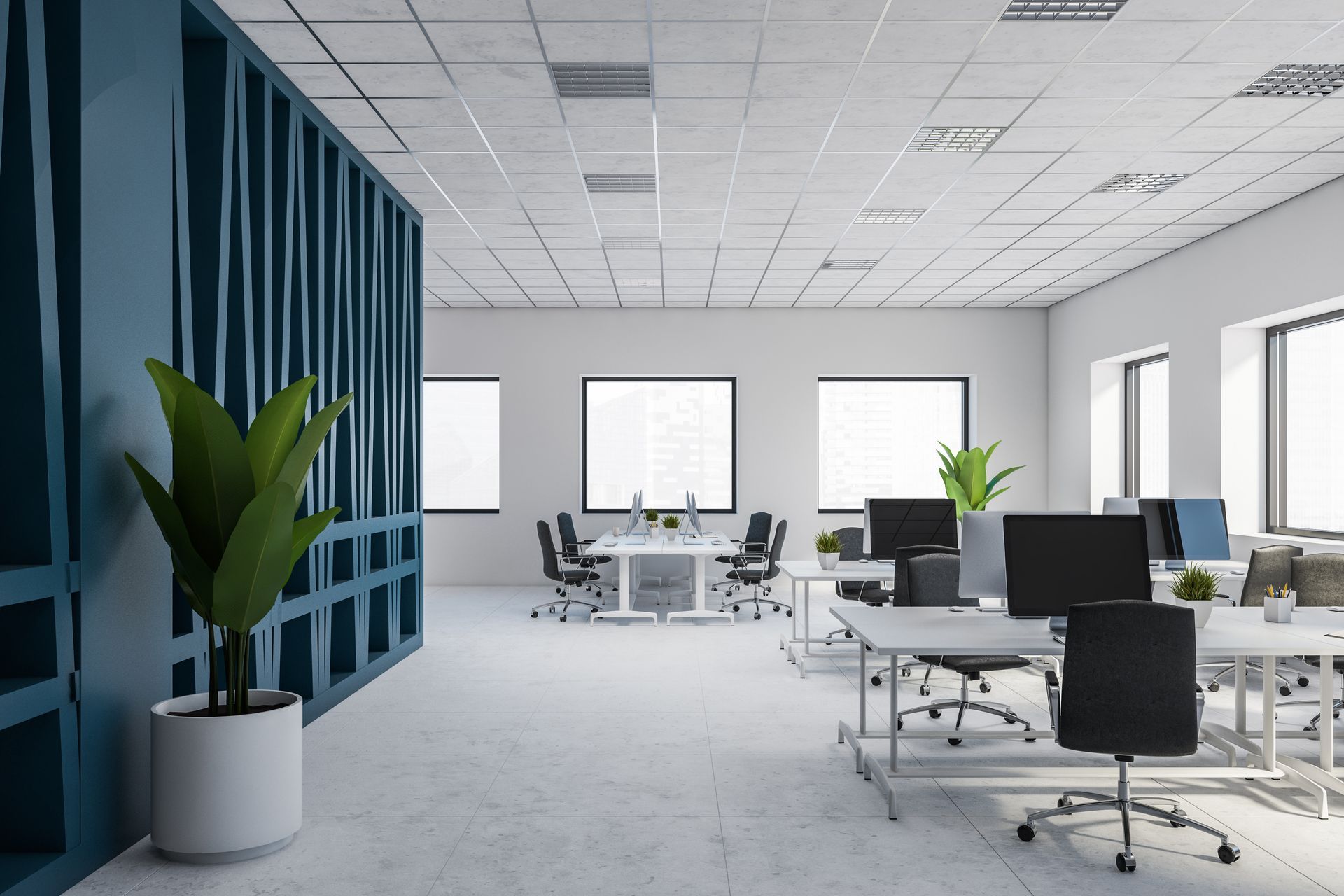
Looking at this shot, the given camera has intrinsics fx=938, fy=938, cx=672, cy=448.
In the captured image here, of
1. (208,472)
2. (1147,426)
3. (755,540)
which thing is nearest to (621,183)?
(208,472)

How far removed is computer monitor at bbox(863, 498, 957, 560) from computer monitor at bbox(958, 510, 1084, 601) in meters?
1.97

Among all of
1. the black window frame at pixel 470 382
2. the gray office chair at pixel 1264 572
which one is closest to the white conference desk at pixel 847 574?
the gray office chair at pixel 1264 572

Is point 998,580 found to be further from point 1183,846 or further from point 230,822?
point 230,822

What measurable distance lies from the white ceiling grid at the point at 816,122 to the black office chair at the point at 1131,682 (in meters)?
2.55

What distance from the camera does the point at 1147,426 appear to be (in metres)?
9.38

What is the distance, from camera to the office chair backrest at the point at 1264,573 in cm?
523

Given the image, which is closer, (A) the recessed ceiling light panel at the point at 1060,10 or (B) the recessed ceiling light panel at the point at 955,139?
(A) the recessed ceiling light panel at the point at 1060,10

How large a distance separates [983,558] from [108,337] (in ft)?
11.5

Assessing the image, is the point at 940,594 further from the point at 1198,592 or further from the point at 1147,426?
the point at 1147,426

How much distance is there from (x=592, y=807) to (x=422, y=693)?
89.2 inches

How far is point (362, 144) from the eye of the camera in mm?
5531

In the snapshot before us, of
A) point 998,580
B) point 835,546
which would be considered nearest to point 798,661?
point 835,546

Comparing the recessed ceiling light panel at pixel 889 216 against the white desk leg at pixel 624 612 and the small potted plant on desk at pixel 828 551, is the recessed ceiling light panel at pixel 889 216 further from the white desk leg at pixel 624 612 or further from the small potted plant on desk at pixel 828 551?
the white desk leg at pixel 624 612

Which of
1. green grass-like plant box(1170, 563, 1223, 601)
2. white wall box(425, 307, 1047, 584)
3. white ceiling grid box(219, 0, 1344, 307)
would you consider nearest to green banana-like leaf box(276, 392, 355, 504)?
white ceiling grid box(219, 0, 1344, 307)
